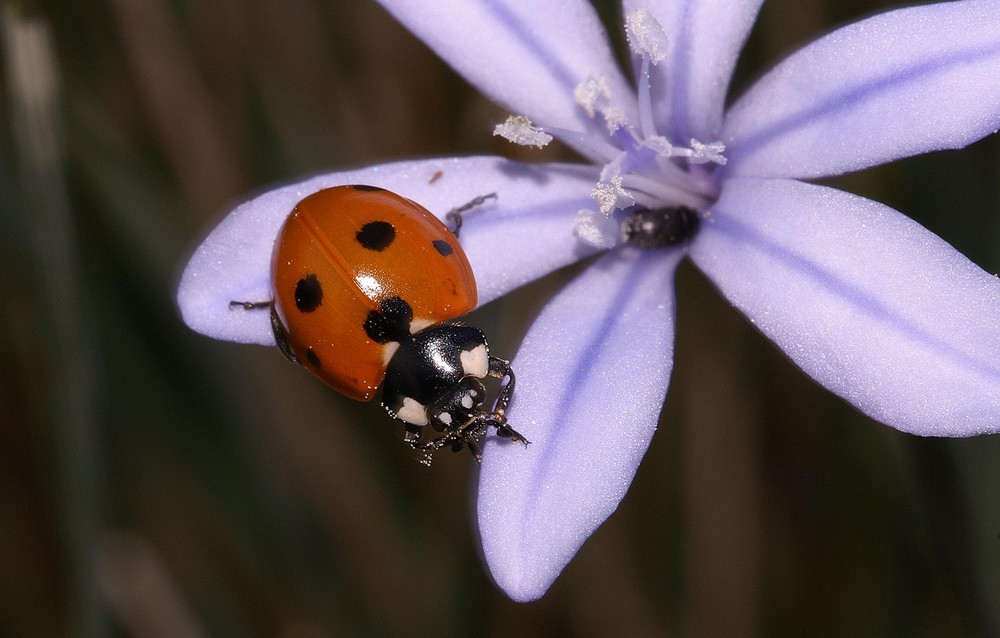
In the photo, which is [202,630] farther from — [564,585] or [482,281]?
[482,281]

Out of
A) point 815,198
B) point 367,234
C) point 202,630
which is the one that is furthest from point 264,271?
point 202,630

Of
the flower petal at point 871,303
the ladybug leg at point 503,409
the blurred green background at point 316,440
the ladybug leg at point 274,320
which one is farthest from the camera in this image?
the blurred green background at point 316,440

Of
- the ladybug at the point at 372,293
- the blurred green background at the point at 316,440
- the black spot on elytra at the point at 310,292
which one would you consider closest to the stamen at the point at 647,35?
the ladybug at the point at 372,293

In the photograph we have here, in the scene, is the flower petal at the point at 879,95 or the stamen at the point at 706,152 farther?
the stamen at the point at 706,152

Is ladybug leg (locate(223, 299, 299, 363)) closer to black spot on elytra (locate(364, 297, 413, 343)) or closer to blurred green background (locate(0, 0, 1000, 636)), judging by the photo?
black spot on elytra (locate(364, 297, 413, 343))

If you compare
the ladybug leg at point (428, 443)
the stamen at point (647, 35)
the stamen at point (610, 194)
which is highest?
the stamen at point (647, 35)

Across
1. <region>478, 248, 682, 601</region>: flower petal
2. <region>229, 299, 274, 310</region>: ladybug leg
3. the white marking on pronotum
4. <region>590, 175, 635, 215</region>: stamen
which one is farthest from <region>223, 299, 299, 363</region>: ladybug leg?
<region>590, 175, 635, 215</region>: stamen

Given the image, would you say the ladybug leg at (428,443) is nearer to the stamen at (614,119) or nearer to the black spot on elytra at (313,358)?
the black spot on elytra at (313,358)
